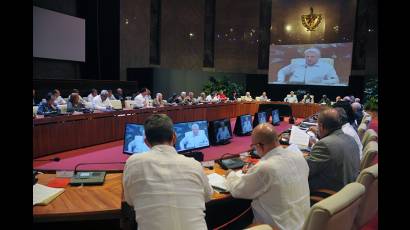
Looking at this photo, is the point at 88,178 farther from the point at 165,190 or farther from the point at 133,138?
the point at 165,190

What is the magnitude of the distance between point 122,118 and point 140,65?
7.06 metres

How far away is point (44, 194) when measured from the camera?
2.00 metres

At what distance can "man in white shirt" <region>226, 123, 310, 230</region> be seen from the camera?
1.88 metres

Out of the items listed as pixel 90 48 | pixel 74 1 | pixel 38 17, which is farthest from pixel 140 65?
pixel 38 17

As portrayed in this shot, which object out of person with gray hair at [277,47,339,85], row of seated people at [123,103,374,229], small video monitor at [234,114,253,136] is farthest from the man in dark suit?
person with gray hair at [277,47,339,85]

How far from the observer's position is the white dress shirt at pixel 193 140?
10.5ft

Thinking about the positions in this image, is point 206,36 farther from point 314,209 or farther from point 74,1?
point 314,209

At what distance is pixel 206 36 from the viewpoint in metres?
15.1

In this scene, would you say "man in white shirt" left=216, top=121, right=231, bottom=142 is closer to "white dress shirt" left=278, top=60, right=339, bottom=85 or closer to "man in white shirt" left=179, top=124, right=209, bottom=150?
A: "man in white shirt" left=179, top=124, right=209, bottom=150

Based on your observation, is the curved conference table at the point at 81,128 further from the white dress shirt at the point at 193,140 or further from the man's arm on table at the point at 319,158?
the man's arm on table at the point at 319,158

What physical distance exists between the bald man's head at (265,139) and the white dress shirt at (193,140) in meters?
1.20

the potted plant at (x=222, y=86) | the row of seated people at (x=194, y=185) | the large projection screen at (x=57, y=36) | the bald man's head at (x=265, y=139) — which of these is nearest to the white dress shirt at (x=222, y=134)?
the row of seated people at (x=194, y=185)

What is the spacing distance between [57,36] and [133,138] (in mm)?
8317

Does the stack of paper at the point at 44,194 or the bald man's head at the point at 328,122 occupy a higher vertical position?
the bald man's head at the point at 328,122
